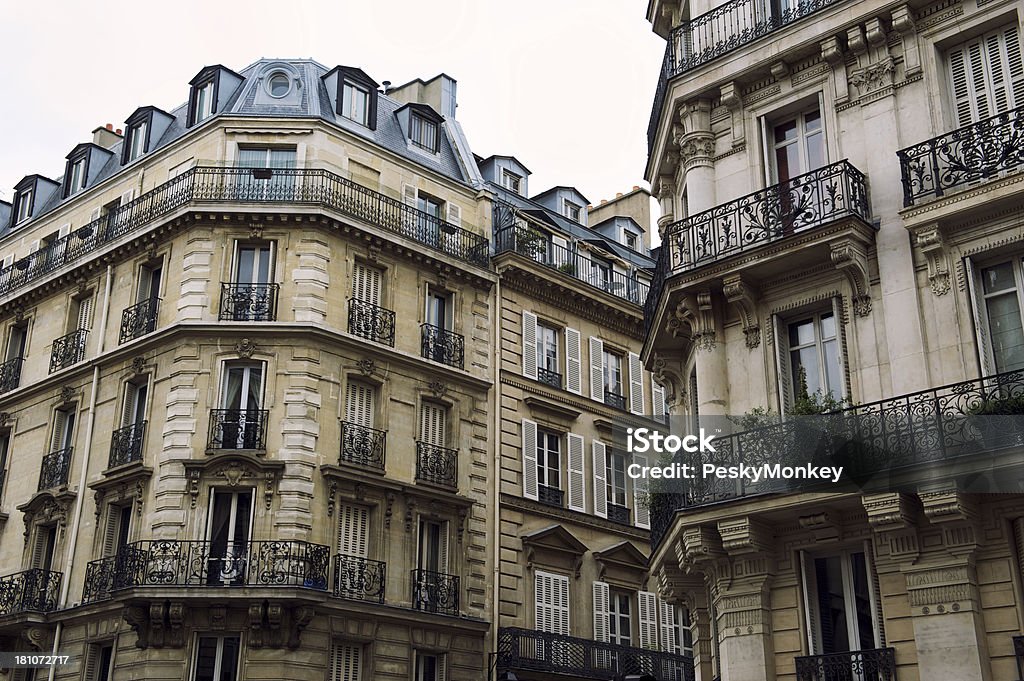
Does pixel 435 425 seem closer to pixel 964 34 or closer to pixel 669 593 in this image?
pixel 669 593

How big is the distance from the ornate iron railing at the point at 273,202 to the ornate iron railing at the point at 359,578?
7845 mm

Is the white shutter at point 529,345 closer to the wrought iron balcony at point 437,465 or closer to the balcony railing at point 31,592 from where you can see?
the wrought iron balcony at point 437,465

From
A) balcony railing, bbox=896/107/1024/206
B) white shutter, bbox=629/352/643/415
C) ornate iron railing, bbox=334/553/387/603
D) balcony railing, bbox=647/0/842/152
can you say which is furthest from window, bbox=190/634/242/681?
balcony railing, bbox=896/107/1024/206

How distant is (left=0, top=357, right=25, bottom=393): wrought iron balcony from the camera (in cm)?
2973

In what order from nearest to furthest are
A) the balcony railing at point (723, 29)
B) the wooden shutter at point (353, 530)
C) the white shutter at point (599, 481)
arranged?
the balcony railing at point (723, 29) < the wooden shutter at point (353, 530) < the white shutter at point (599, 481)

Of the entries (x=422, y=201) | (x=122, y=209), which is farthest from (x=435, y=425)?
(x=122, y=209)

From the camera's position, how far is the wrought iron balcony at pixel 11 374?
29734 mm

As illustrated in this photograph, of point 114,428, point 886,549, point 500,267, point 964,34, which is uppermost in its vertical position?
point 500,267

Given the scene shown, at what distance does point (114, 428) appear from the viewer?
25.7 meters

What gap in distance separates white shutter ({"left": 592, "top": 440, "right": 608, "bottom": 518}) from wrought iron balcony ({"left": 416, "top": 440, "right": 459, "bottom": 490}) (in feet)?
15.2

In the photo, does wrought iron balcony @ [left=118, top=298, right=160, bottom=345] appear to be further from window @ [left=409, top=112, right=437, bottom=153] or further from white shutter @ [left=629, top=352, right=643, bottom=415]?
white shutter @ [left=629, top=352, right=643, bottom=415]

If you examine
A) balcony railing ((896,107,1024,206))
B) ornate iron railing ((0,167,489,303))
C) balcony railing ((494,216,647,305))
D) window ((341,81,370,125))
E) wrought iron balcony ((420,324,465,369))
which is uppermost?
window ((341,81,370,125))

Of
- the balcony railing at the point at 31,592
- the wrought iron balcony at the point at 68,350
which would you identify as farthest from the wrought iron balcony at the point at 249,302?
the balcony railing at the point at 31,592

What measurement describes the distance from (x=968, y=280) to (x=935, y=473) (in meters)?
2.63
